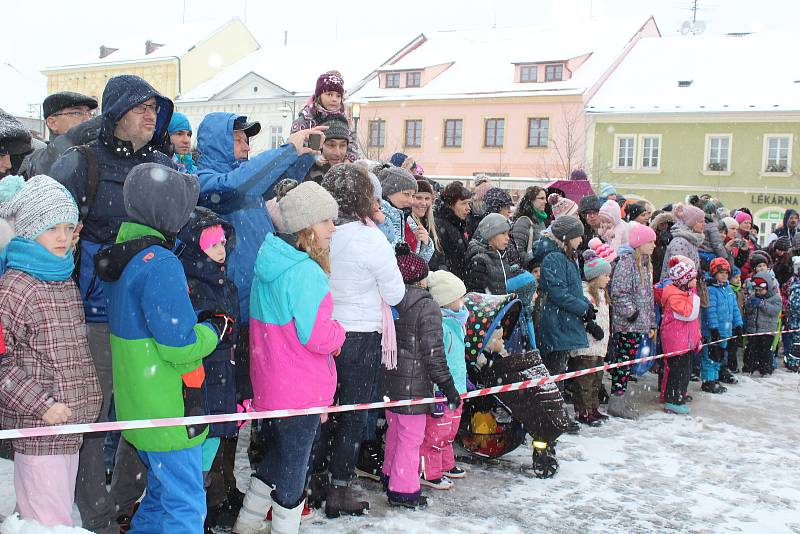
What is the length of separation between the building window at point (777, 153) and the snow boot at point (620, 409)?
86.3 ft

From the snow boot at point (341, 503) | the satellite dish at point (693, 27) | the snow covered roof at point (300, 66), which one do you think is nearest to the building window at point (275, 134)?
the snow covered roof at point (300, 66)

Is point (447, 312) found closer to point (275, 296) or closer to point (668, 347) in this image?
point (275, 296)

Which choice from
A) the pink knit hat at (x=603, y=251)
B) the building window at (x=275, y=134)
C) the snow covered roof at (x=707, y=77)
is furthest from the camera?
the building window at (x=275, y=134)

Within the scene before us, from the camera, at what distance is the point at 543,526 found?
4852mm

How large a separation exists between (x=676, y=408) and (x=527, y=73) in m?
29.8

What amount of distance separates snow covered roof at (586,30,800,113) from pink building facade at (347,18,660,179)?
102 cm

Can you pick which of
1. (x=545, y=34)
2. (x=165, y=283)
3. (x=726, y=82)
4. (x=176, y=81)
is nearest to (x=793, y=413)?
(x=165, y=283)

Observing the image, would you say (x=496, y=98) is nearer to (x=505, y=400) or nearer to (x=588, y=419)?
(x=588, y=419)

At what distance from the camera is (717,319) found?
31.0 feet

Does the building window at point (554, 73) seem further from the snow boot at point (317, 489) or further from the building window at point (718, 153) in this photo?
the snow boot at point (317, 489)

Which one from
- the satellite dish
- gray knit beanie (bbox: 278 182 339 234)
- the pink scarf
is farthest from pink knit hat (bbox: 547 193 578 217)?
the satellite dish

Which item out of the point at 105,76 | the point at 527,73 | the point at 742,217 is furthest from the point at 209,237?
the point at 105,76

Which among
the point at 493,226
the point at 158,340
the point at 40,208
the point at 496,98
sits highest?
the point at 496,98

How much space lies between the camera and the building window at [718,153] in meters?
31.2
